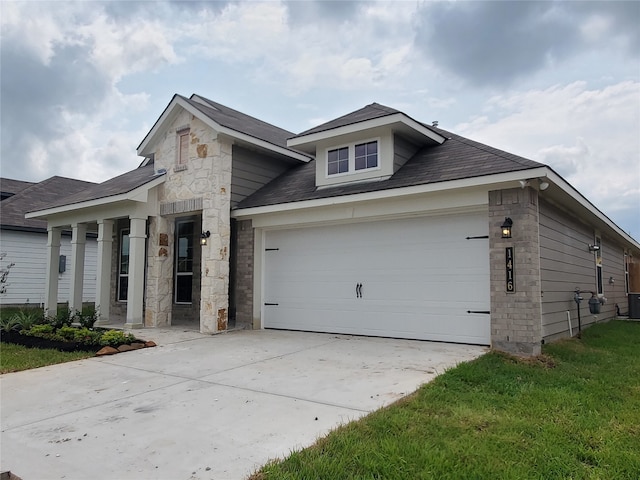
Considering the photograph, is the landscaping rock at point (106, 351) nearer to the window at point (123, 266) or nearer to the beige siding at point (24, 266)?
the window at point (123, 266)

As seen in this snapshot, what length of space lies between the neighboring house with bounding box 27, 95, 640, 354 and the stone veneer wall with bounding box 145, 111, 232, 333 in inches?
1.3

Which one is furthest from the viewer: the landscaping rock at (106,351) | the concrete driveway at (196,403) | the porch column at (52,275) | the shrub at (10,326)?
the porch column at (52,275)

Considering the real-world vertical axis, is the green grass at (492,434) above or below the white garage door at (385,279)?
below

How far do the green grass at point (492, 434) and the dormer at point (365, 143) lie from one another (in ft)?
15.3

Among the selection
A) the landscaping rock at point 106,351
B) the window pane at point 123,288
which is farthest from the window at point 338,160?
the window pane at point 123,288

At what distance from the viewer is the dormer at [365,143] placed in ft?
28.8

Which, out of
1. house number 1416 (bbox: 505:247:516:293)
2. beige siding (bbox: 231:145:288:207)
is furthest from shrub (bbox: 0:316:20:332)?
house number 1416 (bbox: 505:247:516:293)

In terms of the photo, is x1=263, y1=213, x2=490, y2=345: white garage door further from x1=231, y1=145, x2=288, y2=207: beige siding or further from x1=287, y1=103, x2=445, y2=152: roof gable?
x1=287, y1=103, x2=445, y2=152: roof gable

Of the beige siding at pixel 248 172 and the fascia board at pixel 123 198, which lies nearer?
the fascia board at pixel 123 198

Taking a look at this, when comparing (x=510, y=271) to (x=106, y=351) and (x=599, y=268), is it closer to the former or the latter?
(x=106, y=351)

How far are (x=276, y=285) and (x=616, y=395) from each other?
693 cm

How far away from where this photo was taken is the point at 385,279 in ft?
28.3

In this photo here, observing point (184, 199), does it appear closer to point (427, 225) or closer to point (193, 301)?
point (193, 301)

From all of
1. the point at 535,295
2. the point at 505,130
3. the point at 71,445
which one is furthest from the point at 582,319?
the point at 71,445
